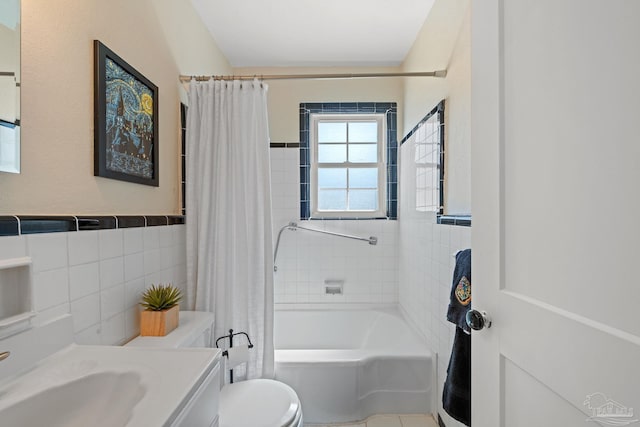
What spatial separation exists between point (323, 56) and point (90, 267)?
2361 mm

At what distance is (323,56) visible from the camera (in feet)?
8.69

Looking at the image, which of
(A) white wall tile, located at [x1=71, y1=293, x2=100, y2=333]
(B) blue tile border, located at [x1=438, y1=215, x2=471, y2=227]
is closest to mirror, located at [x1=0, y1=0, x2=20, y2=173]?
(A) white wall tile, located at [x1=71, y1=293, x2=100, y2=333]

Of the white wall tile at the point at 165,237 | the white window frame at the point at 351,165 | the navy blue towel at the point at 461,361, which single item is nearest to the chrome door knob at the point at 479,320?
the navy blue towel at the point at 461,361

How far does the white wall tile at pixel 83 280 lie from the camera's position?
→ 0.97 m

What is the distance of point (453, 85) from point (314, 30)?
1.17 m

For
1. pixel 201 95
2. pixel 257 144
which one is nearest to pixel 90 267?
pixel 257 144

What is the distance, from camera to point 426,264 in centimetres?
206

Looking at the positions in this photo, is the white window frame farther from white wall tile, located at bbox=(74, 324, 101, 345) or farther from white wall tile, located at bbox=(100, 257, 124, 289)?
white wall tile, located at bbox=(74, 324, 101, 345)

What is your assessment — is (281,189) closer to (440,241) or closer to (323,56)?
(323,56)

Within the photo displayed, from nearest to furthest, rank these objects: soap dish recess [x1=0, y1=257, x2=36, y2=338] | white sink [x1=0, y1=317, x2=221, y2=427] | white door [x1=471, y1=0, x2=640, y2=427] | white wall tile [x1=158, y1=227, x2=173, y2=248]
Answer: white door [x1=471, y1=0, x2=640, y2=427], white sink [x1=0, y1=317, x2=221, y2=427], soap dish recess [x1=0, y1=257, x2=36, y2=338], white wall tile [x1=158, y1=227, x2=173, y2=248]

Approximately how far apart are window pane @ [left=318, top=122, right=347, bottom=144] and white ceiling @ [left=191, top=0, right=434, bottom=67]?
0.53 metres

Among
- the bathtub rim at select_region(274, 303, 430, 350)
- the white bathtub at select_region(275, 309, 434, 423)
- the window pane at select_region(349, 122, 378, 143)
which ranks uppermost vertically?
the window pane at select_region(349, 122, 378, 143)

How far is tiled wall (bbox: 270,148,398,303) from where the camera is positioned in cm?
279

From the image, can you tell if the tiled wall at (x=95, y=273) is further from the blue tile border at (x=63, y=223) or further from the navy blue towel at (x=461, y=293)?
the navy blue towel at (x=461, y=293)
